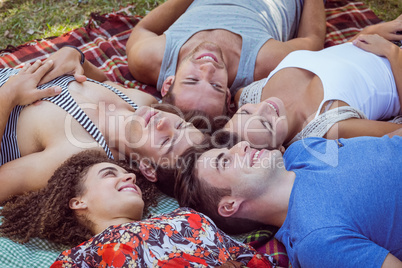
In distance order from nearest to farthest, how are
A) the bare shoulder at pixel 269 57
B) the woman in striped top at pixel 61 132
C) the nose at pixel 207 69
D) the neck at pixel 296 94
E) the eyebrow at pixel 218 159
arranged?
the eyebrow at pixel 218 159, the woman in striped top at pixel 61 132, the neck at pixel 296 94, the nose at pixel 207 69, the bare shoulder at pixel 269 57

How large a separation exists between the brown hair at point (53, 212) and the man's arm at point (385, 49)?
2136 millimetres

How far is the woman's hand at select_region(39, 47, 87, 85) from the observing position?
2.84m

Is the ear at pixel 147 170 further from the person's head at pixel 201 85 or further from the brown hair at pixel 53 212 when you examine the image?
the person's head at pixel 201 85

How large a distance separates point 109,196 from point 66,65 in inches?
49.1

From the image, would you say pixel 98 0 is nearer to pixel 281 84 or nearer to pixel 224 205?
pixel 281 84

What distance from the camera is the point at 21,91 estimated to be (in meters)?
2.58

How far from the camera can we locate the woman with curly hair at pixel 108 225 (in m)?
1.82

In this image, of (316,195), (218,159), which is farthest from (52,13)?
(316,195)

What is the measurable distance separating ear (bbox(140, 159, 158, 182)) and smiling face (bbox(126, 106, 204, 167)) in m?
0.04

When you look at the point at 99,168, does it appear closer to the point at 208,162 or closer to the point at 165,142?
the point at 165,142

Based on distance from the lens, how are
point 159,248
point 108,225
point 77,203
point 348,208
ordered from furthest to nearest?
1. point 77,203
2. point 108,225
3. point 348,208
4. point 159,248

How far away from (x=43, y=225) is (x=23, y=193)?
0.35 meters

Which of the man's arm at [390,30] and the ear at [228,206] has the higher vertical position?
the man's arm at [390,30]

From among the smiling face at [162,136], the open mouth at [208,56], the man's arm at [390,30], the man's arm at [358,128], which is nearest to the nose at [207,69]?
the open mouth at [208,56]
